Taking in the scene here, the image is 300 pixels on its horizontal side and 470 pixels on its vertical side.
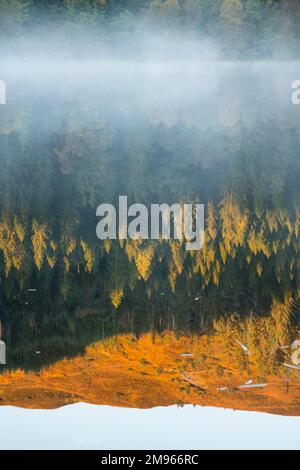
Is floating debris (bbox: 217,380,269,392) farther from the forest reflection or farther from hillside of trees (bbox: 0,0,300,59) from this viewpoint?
hillside of trees (bbox: 0,0,300,59)

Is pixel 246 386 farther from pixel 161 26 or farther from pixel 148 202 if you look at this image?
pixel 161 26

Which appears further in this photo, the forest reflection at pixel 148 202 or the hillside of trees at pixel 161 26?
the hillside of trees at pixel 161 26

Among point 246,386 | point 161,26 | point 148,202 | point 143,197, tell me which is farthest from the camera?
point 161,26

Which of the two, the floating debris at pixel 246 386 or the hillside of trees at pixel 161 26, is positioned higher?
the hillside of trees at pixel 161 26

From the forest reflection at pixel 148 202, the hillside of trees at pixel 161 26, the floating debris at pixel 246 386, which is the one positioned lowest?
the floating debris at pixel 246 386

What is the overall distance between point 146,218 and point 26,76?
42.2 ft

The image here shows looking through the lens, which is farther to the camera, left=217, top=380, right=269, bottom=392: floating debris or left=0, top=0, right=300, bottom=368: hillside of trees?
left=0, top=0, right=300, bottom=368: hillside of trees

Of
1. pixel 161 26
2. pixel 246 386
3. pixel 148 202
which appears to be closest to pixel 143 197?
pixel 148 202

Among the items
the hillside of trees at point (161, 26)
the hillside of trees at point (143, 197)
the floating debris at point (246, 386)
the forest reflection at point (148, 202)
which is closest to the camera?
the floating debris at point (246, 386)

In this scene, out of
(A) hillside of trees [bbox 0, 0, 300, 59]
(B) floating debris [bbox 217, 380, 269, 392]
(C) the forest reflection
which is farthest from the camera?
(A) hillside of trees [bbox 0, 0, 300, 59]

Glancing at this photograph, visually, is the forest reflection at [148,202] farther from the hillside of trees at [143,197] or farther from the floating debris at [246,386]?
the floating debris at [246,386]

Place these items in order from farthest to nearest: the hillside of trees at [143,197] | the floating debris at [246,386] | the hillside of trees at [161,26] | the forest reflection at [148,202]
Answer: the hillside of trees at [161,26], the hillside of trees at [143,197], the forest reflection at [148,202], the floating debris at [246,386]

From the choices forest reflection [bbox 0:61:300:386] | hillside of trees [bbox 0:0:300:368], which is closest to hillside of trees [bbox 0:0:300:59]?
hillside of trees [bbox 0:0:300:368]

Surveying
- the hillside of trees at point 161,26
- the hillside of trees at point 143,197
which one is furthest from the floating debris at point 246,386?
the hillside of trees at point 161,26
